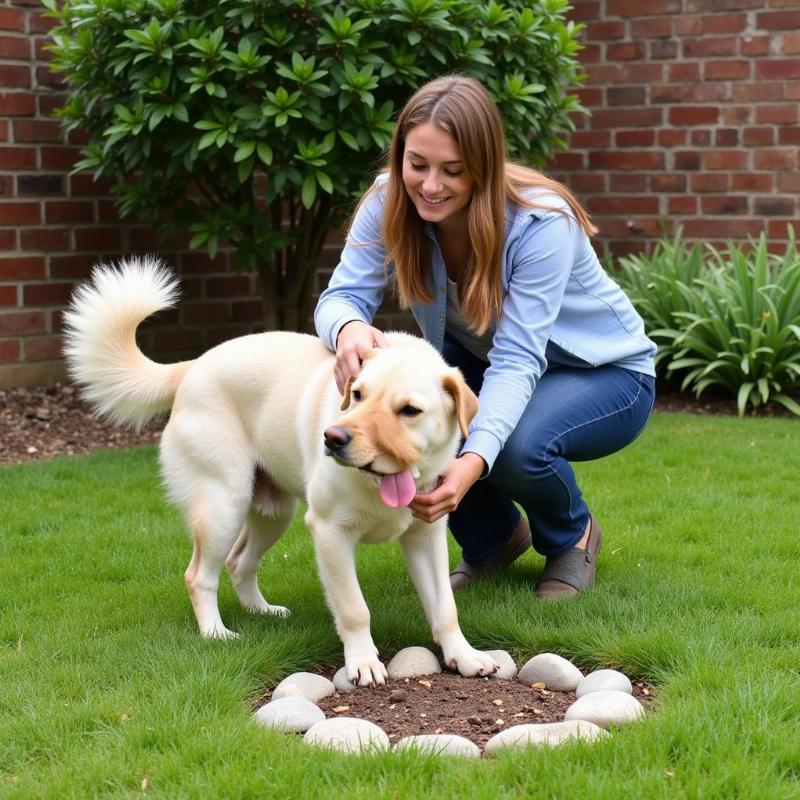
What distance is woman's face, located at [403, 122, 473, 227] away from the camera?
3621 mm

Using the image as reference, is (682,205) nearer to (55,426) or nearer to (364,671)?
(55,426)

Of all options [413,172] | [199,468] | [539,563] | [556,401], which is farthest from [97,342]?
[539,563]

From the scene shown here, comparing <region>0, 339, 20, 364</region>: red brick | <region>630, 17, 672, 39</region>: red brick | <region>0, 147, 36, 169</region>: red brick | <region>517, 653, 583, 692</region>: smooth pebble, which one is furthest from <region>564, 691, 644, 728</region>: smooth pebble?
<region>630, 17, 672, 39</region>: red brick

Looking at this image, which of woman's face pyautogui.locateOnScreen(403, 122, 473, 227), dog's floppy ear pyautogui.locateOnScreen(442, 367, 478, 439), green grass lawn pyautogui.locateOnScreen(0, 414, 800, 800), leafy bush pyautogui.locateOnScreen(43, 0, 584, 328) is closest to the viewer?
green grass lawn pyautogui.locateOnScreen(0, 414, 800, 800)

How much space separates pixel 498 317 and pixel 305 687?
1.37 metres

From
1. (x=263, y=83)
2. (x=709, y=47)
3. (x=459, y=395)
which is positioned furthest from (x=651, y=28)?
(x=459, y=395)

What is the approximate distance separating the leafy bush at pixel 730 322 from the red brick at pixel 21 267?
384 centimetres

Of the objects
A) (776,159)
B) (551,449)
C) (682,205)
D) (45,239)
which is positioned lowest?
(551,449)

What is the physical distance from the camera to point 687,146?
29.7 ft

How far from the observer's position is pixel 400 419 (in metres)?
3.15

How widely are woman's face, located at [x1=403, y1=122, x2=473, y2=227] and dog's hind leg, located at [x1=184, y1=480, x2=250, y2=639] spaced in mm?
1105

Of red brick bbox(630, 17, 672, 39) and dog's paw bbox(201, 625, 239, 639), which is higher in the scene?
red brick bbox(630, 17, 672, 39)

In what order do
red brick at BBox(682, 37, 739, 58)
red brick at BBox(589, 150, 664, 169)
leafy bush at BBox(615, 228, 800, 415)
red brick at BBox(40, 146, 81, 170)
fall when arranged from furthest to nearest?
1. red brick at BBox(589, 150, 664, 169)
2. red brick at BBox(682, 37, 739, 58)
3. leafy bush at BBox(615, 228, 800, 415)
4. red brick at BBox(40, 146, 81, 170)

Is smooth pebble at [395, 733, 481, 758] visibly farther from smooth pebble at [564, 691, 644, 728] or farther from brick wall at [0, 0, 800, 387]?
brick wall at [0, 0, 800, 387]
